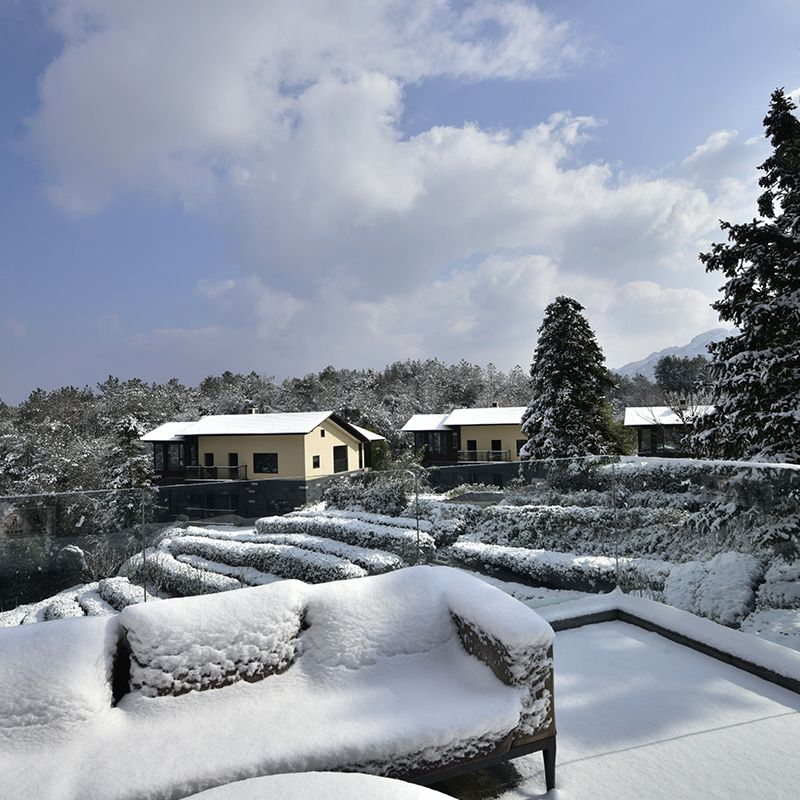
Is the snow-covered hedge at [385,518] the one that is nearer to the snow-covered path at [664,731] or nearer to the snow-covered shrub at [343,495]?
the snow-covered shrub at [343,495]

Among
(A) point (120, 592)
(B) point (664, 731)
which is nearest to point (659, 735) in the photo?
(B) point (664, 731)

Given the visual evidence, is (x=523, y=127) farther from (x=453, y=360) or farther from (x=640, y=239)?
(x=453, y=360)

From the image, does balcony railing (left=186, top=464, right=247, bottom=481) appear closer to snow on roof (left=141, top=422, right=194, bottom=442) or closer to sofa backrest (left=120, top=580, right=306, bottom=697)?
snow on roof (left=141, top=422, right=194, bottom=442)

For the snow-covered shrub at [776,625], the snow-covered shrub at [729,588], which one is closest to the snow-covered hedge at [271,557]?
the snow-covered shrub at [729,588]

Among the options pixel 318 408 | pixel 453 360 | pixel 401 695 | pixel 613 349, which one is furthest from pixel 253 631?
pixel 453 360

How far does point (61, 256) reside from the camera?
1798 cm

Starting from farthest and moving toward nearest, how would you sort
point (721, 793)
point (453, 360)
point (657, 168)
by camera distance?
point (453, 360)
point (657, 168)
point (721, 793)

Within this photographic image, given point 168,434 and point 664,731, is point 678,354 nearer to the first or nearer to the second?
point 168,434

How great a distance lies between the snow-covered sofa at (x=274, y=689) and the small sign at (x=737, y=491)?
2.24 m

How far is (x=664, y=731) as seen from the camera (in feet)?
7.64

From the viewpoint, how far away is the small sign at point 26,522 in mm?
2985

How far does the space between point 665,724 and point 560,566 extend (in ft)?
5.19

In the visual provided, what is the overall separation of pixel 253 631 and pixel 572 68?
7625 mm

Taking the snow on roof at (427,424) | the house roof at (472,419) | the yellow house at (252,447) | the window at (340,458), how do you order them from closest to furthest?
1. the yellow house at (252,447)
2. the window at (340,458)
3. the house roof at (472,419)
4. the snow on roof at (427,424)
